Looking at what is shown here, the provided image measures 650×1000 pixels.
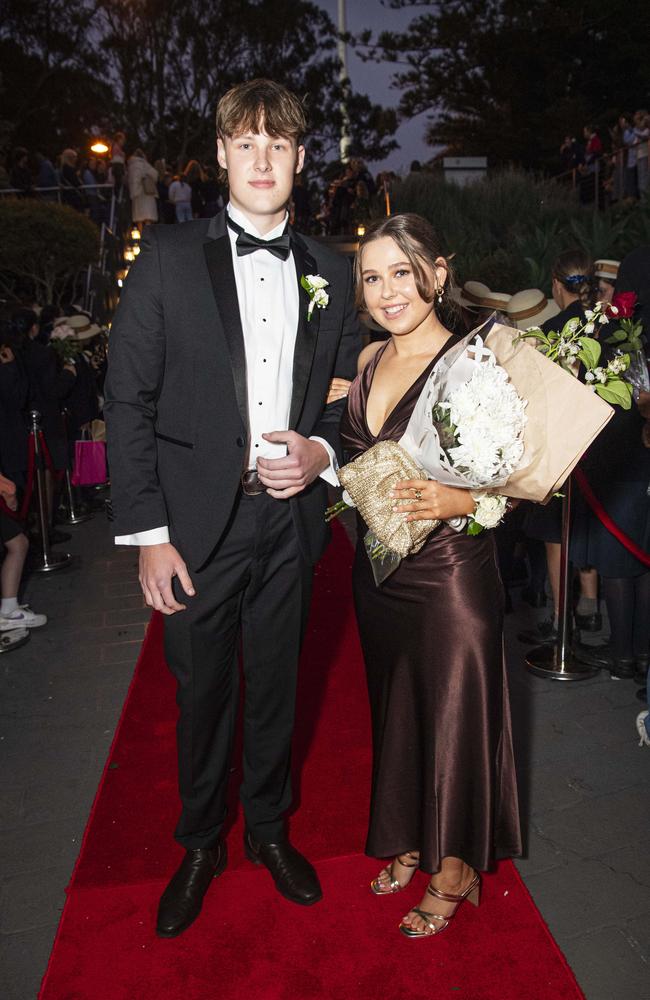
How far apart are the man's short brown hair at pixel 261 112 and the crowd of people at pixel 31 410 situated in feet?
11.5

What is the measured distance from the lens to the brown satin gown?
2594 mm

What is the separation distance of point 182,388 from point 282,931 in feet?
5.93

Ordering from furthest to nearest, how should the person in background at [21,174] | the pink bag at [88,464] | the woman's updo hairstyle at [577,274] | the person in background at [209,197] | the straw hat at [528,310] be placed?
the person in background at [209,197] < the person in background at [21,174] < the pink bag at [88,464] < the straw hat at [528,310] < the woman's updo hairstyle at [577,274]

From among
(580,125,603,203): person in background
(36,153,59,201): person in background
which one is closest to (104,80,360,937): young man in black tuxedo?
(36,153,59,201): person in background

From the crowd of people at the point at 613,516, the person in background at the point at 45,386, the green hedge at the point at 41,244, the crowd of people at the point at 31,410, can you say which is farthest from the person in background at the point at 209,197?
the crowd of people at the point at 613,516

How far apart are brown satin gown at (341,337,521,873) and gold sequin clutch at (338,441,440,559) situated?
0.15 meters

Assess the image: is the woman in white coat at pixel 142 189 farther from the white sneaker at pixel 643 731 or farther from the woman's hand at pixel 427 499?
the woman's hand at pixel 427 499

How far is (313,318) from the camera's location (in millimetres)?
2623

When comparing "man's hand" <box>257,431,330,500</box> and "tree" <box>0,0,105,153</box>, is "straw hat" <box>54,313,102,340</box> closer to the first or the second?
"man's hand" <box>257,431,330,500</box>

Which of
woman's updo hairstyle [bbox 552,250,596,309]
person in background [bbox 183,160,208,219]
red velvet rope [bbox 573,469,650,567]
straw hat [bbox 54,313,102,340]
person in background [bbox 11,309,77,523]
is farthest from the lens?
person in background [bbox 183,160,208,219]

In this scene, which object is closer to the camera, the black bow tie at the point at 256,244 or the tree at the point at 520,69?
the black bow tie at the point at 256,244

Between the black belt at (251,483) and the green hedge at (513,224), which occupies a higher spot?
the green hedge at (513,224)

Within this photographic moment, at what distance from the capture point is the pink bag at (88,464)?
27.5 feet

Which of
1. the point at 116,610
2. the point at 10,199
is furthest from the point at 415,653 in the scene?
the point at 10,199
